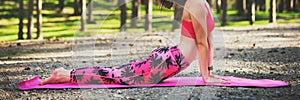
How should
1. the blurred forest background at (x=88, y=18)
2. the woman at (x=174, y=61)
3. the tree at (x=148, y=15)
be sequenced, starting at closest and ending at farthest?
the woman at (x=174, y=61)
the blurred forest background at (x=88, y=18)
the tree at (x=148, y=15)

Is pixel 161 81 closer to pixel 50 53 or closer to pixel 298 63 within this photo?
pixel 298 63

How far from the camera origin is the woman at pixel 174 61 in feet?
21.8

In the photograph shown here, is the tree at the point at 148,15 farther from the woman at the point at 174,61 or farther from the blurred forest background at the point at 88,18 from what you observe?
the woman at the point at 174,61

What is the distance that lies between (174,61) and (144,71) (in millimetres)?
399

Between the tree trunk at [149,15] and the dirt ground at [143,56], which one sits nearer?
the dirt ground at [143,56]

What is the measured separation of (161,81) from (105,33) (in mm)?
14160

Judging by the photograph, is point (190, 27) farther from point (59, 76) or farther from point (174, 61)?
point (59, 76)

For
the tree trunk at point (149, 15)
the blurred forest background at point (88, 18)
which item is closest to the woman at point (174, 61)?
the blurred forest background at point (88, 18)

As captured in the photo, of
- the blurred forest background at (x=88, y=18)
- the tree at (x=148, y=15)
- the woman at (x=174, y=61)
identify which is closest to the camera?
the woman at (x=174, y=61)

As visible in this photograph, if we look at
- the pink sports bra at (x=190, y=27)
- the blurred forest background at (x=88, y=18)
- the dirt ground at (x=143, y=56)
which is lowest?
the dirt ground at (x=143, y=56)

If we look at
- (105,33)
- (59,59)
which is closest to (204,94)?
(59,59)

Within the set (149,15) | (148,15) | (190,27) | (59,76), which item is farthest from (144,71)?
(148,15)

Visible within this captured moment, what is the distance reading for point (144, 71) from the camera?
6832 millimetres

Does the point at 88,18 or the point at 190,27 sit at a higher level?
the point at 88,18
